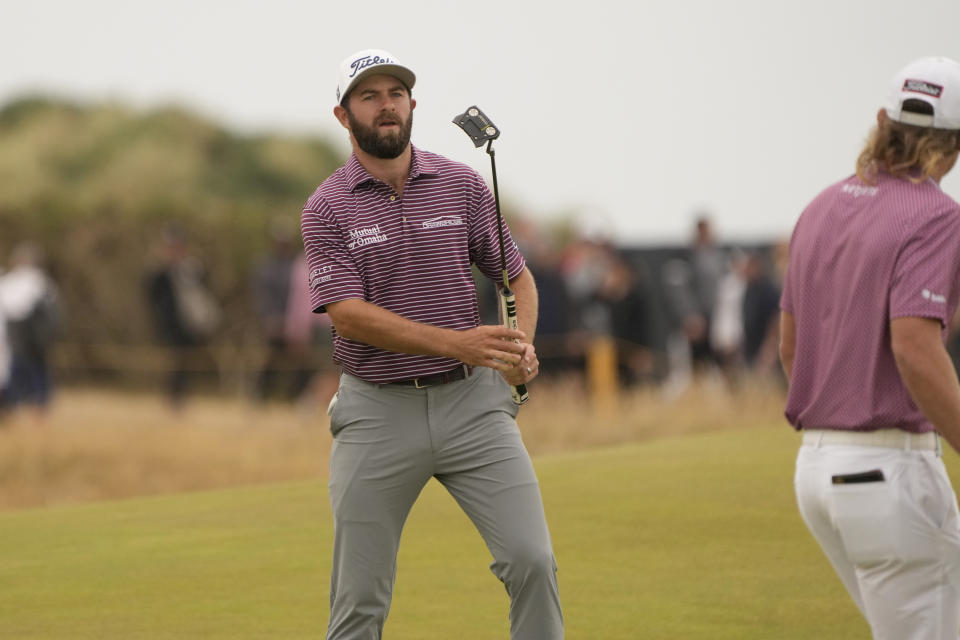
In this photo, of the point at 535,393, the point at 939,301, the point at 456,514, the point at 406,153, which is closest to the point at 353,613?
the point at 406,153

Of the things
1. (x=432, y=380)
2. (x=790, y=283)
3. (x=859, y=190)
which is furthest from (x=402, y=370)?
(x=859, y=190)

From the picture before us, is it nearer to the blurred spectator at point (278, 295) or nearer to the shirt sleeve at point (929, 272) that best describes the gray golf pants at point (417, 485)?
the shirt sleeve at point (929, 272)

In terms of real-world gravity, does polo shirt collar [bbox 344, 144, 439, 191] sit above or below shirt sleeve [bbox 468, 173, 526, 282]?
above

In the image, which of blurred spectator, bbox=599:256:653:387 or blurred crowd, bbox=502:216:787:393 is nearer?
blurred crowd, bbox=502:216:787:393

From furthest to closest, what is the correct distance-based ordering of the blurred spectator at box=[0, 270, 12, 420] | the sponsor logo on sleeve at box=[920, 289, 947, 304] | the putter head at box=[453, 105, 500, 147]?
the blurred spectator at box=[0, 270, 12, 420]
the putter head at box=[453, 105, 500, 147]
the sponsor logo on sleeve at box=[920, 289, 947, 304]

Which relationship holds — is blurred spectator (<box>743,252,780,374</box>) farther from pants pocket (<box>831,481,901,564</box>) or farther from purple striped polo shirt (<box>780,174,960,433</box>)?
pants pocket (<box>831,481,901,564</box>)

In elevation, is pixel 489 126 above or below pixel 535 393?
above

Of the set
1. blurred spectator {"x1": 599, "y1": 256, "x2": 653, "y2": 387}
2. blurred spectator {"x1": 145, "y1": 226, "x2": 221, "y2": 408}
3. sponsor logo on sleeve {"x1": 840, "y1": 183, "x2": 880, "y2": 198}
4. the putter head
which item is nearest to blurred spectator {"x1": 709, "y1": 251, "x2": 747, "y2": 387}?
blurred spectator {"x1": 599, "y1": 256, "x2": 653, "y2": 387}

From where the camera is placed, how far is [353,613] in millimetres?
4992

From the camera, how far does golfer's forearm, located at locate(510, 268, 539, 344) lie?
532 centimetres

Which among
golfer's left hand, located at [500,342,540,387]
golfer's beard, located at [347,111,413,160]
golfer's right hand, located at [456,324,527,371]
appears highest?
golfer's beard, located at [347,111,413,160]

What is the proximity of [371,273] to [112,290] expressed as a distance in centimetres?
1876

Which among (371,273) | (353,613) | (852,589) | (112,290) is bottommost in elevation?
(112,290)

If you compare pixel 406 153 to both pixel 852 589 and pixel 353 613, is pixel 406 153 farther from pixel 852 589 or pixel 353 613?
pixel 852 589
